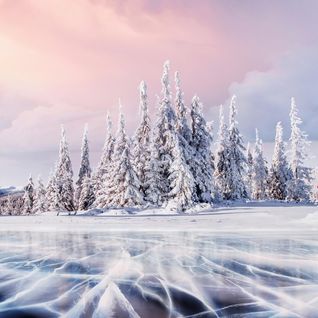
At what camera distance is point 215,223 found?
20.2 metres

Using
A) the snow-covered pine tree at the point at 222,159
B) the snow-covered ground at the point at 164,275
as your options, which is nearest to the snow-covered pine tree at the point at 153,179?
the snow-covered pine tree at the point at 222,159

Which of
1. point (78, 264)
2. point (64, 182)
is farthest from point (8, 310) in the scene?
point (64, 182)

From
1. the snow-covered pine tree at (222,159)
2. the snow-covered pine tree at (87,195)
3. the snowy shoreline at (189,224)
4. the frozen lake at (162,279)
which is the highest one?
the snow-covered pine tree at (222,159)

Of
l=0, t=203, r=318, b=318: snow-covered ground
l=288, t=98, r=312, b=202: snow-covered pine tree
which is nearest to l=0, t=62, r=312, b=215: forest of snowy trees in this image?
l=288, t=98, r=312, b=202: snow-covered pine tree

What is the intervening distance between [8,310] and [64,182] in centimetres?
5237

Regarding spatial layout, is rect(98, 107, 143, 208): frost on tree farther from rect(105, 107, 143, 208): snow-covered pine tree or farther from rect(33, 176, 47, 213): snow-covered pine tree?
rect(33, 176, 47, 213): snow-covered pine tree

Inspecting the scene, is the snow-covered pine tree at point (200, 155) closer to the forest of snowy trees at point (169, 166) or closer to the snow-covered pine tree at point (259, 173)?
the forest of snowy trees at point (169, 166)

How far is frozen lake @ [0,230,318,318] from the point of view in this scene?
5.80 m

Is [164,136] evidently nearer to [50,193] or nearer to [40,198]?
[50,193]

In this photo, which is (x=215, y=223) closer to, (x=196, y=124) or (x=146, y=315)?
(x=146, y=315)

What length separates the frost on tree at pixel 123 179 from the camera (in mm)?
37781

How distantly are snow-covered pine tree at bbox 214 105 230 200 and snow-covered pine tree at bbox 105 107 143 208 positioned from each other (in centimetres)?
1600

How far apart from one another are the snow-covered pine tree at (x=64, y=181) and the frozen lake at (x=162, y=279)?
42108 millimetres

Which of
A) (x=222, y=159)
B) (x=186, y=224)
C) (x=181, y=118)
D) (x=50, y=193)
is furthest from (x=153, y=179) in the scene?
(x=50, y=193)
